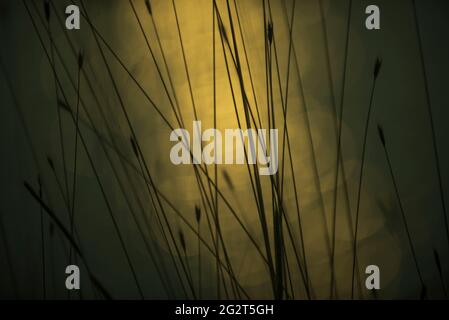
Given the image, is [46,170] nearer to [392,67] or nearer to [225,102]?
[225,102]

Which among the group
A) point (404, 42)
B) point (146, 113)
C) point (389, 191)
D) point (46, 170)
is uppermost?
point (404, 42)

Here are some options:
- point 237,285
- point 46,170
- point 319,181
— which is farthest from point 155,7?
point 237,285

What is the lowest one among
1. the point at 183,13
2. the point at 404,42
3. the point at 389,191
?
the point at 389,191

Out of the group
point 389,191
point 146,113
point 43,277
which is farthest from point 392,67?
point 43,277

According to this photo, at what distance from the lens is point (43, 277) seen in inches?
56.4

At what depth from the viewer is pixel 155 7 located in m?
1.42

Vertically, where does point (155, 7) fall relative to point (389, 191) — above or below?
above

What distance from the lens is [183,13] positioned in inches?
56.1

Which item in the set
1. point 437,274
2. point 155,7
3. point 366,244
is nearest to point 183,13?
point 155,7

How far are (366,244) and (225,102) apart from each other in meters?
0.61

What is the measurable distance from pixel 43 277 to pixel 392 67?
1252 mm
